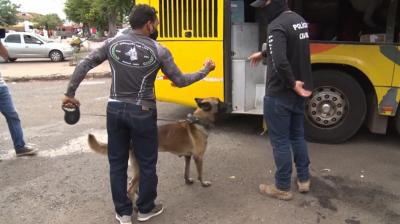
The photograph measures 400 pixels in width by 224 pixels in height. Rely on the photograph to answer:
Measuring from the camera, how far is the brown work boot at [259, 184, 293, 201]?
4.13 meters

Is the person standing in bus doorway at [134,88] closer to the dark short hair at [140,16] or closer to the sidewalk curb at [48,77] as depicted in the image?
the dark short hair at [140,16]

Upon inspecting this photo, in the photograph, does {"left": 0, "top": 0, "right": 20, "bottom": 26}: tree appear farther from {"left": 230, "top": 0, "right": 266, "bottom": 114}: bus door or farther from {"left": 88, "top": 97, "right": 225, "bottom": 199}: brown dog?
{"left": 88, "top": 97, "right": 225, "bottom": 199}: brown dog

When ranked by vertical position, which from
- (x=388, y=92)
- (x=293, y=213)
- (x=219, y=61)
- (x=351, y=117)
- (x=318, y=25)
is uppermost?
(x=318, y=25)

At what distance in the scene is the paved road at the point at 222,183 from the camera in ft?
12.8

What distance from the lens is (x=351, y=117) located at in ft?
18.7

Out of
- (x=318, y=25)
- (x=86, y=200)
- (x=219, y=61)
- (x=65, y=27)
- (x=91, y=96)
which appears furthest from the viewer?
(x=65, y=27)

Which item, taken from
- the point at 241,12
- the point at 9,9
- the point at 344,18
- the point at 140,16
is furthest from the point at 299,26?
the point at 9,9

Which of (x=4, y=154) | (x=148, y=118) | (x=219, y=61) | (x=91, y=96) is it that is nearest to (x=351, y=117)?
(x=219, y=61)

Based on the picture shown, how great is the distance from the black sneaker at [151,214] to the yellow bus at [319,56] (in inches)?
79.4

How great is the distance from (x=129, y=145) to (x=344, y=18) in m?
4.33

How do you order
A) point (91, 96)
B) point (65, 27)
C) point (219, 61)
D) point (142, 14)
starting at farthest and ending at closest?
point (65, 27)
point (91, 96)
point (219, 61)
point (142, 14)

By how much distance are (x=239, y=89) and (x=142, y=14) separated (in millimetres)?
3007

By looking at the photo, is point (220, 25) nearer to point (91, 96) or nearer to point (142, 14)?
point (142, 14)

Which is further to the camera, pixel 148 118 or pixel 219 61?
pixel 219 61
